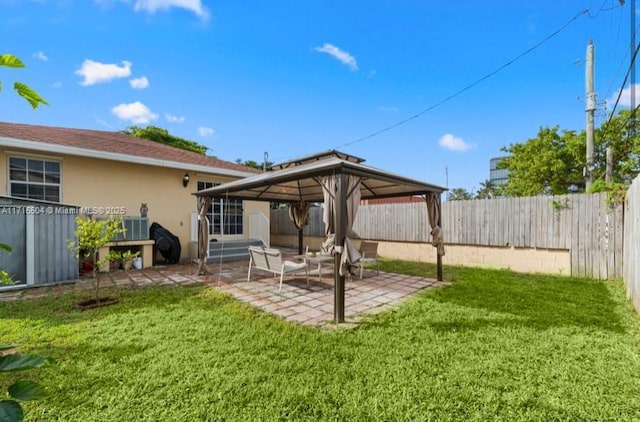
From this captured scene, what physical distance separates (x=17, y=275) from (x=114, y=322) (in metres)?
3.94

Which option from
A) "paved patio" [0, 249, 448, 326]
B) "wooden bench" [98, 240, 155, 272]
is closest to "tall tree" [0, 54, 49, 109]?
"paved patio" [0, 249, 448, 326]

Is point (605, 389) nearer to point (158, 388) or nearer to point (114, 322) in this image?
point (158, 388)

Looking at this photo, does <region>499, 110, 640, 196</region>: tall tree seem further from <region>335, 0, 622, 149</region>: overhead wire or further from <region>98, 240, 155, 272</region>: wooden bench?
<region>98, 240, 155, 272</region>: wooden bench

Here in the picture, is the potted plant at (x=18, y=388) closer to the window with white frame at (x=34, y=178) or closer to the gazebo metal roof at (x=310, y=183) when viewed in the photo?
the gazebo metal roof at (x=310, y=183)

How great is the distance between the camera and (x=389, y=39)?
10.1 m

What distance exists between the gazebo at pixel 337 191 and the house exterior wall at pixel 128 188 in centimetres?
283

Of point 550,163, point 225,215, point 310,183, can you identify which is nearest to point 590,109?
point 550,163

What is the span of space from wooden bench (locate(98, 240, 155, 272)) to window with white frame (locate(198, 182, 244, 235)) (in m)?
2.47

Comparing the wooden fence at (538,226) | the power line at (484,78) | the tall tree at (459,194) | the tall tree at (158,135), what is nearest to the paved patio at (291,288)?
the wooden fence at (538,226)

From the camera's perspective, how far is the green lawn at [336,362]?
231 centimetres

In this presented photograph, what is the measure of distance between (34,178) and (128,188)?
216 centimetres

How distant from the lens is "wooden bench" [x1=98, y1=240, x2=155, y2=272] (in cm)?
787

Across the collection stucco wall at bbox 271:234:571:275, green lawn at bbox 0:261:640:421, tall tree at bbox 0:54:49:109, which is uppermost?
tall tree at bbox 0:54:49:109

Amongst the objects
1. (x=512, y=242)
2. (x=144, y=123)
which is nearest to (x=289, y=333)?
(x=512, y=242)
